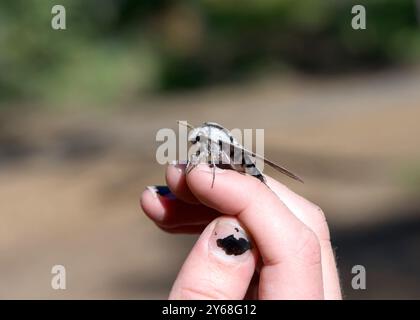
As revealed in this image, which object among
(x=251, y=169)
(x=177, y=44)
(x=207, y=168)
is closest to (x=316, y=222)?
(x=251, y=169)

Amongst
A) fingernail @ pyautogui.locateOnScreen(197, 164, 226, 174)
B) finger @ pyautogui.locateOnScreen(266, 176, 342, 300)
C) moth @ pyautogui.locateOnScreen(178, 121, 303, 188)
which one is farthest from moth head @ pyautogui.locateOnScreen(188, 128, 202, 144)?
finger @ pyautogui.locateOnScreen(266, 176, 342, 300)

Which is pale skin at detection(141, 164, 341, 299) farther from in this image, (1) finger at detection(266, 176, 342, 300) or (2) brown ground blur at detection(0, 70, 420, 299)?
(2) brown ground blur at detection(0, 70, 420, 299)

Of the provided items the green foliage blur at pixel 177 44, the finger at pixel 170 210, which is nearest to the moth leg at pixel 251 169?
the finger at pixel 170 210

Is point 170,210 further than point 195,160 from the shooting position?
Yes

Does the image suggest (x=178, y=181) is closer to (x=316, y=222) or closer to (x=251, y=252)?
(x=251, y=252)

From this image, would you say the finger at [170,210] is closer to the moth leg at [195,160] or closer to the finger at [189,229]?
the finger at [189,229]

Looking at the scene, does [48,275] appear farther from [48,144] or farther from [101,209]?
[48,144]

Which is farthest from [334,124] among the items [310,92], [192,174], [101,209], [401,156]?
[192,174]
